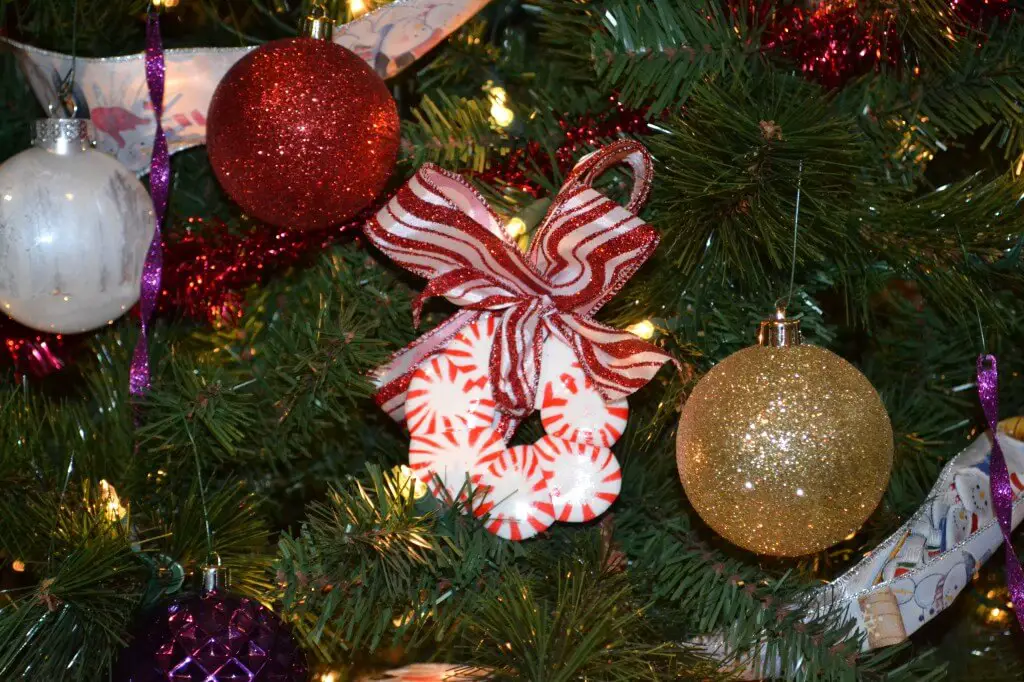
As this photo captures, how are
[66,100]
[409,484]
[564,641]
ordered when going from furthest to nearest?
[66,100] < [409,484] < [564,641]

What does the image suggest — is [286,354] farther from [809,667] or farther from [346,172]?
[809,667]

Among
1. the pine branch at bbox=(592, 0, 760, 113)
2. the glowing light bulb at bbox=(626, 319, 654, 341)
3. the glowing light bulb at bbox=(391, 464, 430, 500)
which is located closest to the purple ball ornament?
the glowing light bulb at bbox=(391, 464, 430, 500)

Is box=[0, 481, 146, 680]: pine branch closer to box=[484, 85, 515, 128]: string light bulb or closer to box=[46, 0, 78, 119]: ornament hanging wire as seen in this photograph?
box=[46, 0, 78, 119]: ornament hanging wire

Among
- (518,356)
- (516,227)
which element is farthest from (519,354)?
(516,227)

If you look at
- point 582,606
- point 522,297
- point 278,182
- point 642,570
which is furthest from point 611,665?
point 278,182

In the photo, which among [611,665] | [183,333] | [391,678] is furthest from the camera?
[183,333]

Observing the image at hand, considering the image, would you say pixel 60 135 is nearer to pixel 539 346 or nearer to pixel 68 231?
pixel 68 231
